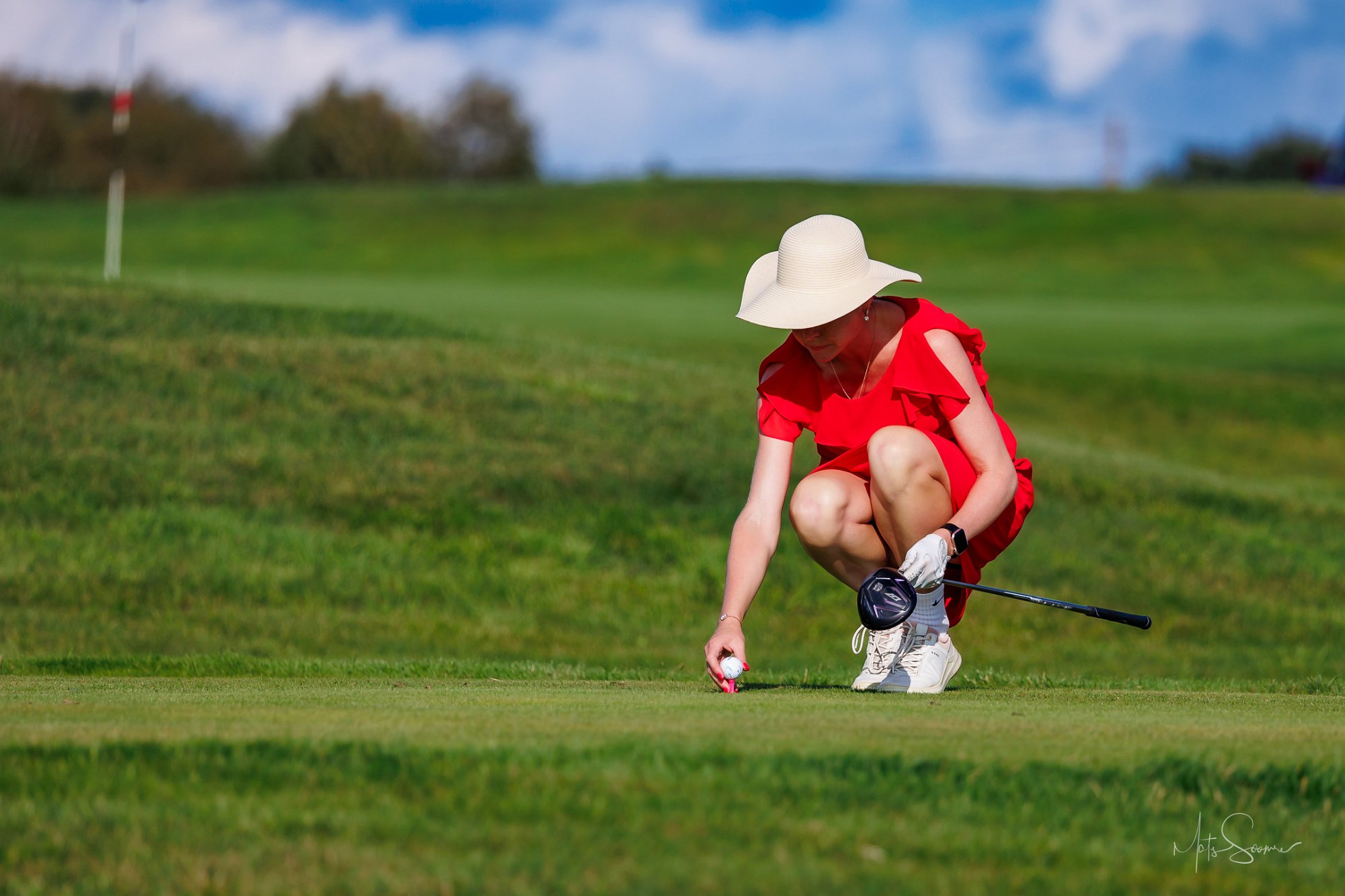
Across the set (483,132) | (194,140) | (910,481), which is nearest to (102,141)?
(194,140)

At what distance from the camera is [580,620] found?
910cm

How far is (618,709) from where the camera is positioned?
13.5ft

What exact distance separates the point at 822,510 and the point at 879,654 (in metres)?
0.55

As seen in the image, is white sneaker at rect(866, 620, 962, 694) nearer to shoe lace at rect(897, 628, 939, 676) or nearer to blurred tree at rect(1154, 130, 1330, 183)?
shoe lace at rect(897, 628, 939, 676)

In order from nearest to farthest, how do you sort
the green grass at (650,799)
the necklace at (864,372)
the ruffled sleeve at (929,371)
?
the green grass at (650,799) < the ruffled sleeve at (929,371) < the necklace at (864,372)

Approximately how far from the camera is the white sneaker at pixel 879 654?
5191 millimetres

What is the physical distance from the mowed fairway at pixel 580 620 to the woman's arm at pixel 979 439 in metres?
0.68

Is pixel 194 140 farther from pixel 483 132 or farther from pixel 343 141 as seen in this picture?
pixel 483 132

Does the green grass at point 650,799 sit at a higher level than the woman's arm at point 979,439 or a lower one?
lower

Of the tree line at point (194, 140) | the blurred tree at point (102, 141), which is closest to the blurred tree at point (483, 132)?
the tree line at point (194, 140)

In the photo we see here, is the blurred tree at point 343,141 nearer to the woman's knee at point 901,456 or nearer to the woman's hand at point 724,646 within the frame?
the woman's knee at point 901,456

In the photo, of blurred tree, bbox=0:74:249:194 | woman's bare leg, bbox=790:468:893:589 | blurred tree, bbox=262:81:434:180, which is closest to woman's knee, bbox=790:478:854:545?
woman's bare leg, bbox=790:468:893:589

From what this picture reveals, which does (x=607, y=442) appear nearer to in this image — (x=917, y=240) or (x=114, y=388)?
(x=114, y=388)

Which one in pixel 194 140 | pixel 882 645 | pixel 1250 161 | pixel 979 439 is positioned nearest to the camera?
pixel 979 439
